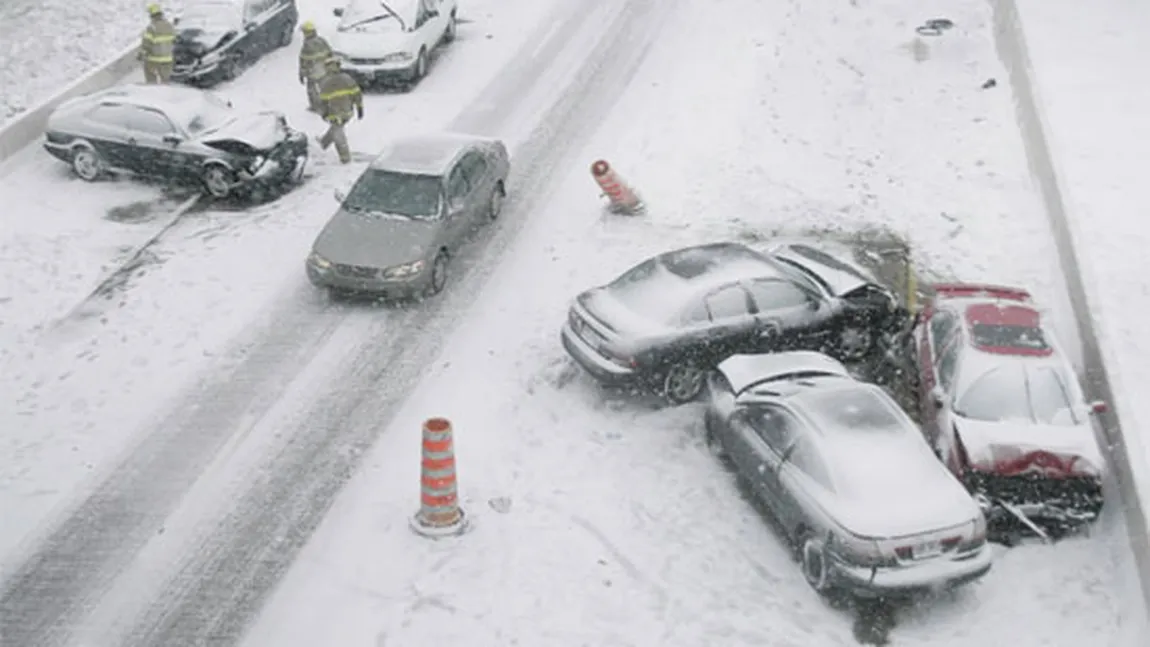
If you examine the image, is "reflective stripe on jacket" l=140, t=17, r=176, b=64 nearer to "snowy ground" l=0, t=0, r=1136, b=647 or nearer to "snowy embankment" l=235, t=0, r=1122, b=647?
"snowy ground" l=0, t=0, r=1136, b=647

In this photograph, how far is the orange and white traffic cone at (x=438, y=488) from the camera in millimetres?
11711

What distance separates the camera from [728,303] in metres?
14.3

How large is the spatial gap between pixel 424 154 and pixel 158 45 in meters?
6.63

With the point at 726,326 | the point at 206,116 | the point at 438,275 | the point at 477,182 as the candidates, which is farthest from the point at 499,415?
the point at 206,116

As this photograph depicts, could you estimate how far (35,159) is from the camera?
782 inches

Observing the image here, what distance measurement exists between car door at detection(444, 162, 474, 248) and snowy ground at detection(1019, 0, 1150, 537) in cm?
808

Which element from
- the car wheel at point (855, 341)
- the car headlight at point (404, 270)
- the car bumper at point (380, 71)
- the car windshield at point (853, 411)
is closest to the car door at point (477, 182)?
the car headlight at point (404, 270)

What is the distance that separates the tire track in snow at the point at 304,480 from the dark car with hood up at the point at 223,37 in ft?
22.5

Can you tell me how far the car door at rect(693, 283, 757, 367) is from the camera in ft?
46.4

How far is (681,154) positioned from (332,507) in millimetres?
9984

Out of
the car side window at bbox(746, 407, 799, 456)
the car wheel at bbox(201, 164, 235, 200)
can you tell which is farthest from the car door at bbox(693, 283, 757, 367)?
the car wheel at bbox(201, 164, 235, 200)

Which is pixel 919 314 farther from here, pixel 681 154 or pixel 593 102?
pixel 593 102

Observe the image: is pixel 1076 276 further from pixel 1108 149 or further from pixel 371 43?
pixel 371 43

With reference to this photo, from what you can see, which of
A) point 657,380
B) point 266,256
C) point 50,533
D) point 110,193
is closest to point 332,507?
point 50,533
